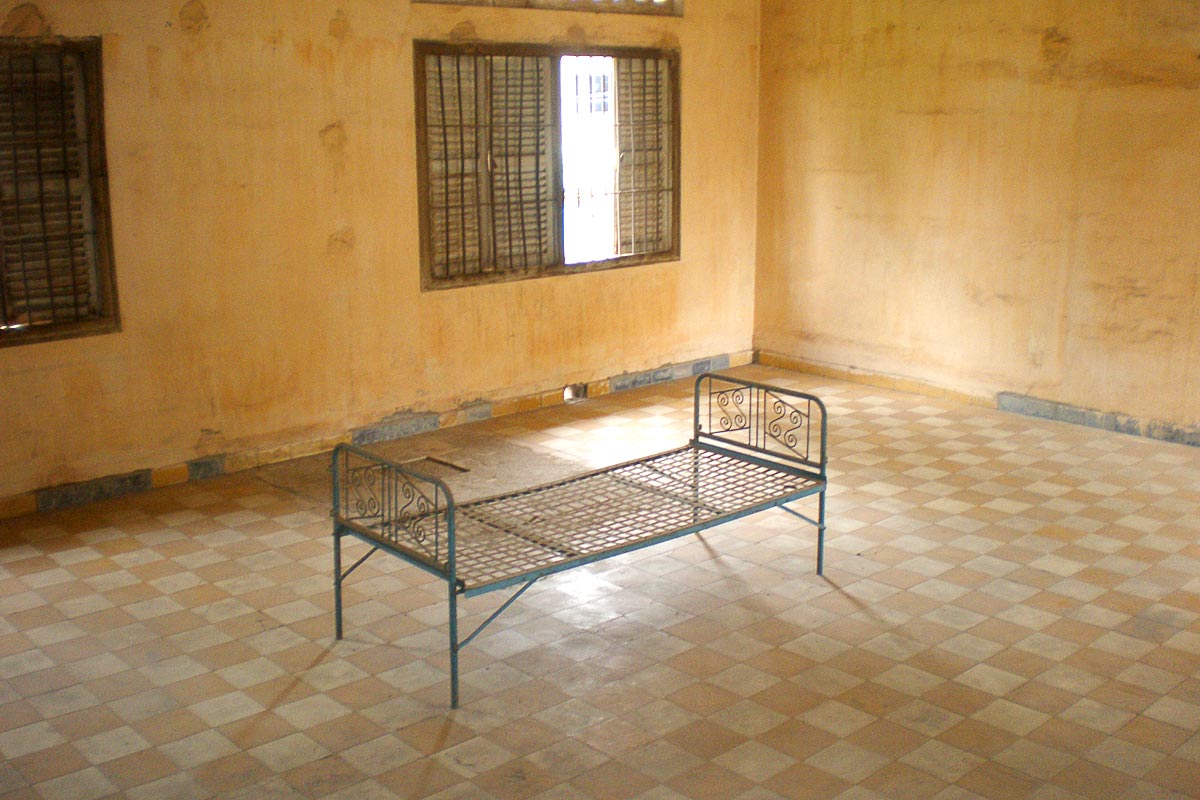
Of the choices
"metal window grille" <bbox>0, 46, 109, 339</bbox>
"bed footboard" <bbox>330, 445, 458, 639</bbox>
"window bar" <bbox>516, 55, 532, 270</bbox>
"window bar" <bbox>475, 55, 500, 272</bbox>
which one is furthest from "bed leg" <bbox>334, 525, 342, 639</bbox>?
"window bar" <bbox>516, 55, 532, 270</bbox>

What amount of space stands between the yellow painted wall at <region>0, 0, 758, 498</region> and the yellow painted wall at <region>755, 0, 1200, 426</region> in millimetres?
1719

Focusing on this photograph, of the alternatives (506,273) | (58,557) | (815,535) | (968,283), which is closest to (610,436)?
(506,273)

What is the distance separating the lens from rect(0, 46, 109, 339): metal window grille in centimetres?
671

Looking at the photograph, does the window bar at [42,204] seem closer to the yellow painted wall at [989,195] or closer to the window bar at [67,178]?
the window bar at [67,178]

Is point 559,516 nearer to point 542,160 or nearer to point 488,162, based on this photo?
point 488,162

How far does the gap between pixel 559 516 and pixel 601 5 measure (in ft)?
15.7

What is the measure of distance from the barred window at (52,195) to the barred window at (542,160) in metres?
2.12

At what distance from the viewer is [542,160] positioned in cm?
894

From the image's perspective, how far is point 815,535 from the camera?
676 centimetres

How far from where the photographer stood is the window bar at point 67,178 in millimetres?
6836

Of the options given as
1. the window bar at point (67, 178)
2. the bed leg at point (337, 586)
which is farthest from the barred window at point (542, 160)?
the bed leg at point (337, 586)

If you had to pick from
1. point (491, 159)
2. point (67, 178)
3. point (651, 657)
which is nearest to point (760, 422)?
point (491, 159)

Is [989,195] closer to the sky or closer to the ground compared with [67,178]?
closer to the ground

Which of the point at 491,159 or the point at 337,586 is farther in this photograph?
the point at 491,159
